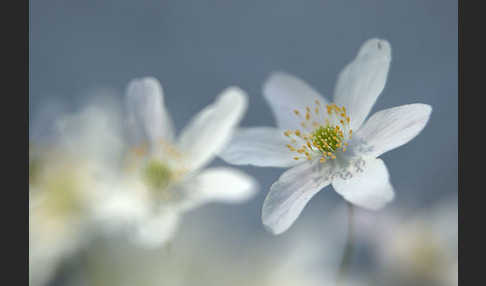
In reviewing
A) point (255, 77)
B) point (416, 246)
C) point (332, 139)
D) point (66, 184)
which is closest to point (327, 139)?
point (332, 139)

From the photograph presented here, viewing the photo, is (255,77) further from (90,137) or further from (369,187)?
(369,187)

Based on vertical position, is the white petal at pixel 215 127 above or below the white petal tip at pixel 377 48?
below

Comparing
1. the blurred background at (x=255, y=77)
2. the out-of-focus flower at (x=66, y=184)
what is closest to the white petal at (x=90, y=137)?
the out-of-focus flower at (x=66, y=184)

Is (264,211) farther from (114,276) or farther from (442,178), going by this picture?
(442,178)

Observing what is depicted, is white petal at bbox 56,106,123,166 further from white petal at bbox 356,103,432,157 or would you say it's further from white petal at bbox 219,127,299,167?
white petal at bbox 356,103,432,157

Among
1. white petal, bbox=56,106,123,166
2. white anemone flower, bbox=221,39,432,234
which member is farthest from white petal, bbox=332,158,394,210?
white petal, bbox=56,106,123,166

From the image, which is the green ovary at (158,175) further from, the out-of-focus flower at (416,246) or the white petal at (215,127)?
the out-of-focus flower at (416,246)

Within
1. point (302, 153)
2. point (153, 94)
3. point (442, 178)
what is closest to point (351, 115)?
point (302, 153)
